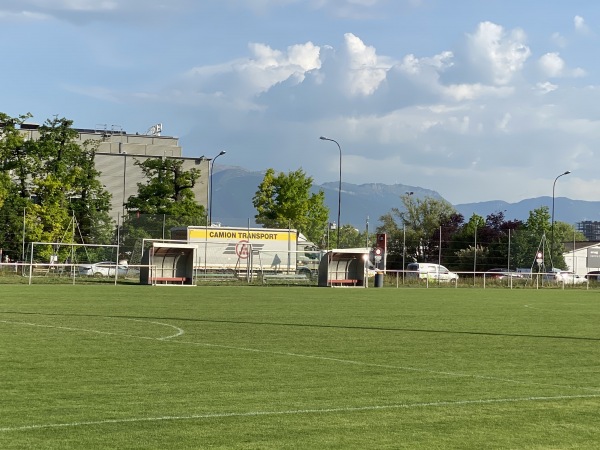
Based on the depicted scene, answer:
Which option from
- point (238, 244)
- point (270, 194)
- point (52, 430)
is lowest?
point (52, 430)

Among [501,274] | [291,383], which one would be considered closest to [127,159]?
[501,274]

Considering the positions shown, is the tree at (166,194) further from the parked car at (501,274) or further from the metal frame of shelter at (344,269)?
the metal frame of shelter at (344,269)

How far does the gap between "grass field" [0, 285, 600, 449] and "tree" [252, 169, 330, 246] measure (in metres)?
63.3

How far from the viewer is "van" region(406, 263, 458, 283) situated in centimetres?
6656

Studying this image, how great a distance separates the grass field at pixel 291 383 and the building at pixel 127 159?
105124 millimetres

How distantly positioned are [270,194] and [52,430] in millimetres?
82702

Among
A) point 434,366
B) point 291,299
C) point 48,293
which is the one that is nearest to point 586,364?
point 434,366

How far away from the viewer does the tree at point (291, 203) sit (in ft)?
294

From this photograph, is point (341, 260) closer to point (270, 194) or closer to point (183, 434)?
point (270, 194)

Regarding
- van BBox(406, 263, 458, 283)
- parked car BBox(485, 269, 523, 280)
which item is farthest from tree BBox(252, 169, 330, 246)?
parked car BBox(485, 269, 523, 280)

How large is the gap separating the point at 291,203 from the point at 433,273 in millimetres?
25708

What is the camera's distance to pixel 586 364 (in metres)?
16.5

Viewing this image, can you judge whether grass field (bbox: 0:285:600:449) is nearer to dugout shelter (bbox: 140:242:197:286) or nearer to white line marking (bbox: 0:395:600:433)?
white line marking (bbox: 0:395:600:433)

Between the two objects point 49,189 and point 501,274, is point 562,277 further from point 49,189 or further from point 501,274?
point 49,189
